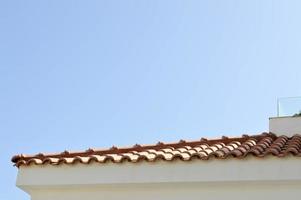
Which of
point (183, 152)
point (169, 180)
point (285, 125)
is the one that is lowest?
point (169, 180)

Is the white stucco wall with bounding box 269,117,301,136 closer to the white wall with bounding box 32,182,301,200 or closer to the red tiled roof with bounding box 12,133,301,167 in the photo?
the red tiled roof with bounding box 12,133,301,167

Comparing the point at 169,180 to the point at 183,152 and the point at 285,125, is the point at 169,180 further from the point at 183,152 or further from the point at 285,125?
the point at 285,125

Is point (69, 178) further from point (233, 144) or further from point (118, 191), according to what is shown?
point (233, 144)

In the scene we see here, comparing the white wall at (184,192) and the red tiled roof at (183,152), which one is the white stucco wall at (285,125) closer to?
the red tiled roof at (183,152)

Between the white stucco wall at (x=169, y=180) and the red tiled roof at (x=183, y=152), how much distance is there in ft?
0.28

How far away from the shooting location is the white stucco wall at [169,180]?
7.09 m

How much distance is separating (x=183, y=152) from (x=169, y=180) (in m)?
0.77

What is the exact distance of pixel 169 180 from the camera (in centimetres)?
743

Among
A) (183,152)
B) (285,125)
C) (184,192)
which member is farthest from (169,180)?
(285,125)

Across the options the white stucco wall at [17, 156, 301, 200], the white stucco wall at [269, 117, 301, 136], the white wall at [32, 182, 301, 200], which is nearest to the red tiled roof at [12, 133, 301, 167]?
the white stucco wall at [17, 156, 301, 200]

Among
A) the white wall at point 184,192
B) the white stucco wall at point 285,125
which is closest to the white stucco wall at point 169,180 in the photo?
the white wall at point 184,192

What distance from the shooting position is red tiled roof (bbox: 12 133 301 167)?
24.4ft

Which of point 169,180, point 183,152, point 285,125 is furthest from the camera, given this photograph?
point 285,125

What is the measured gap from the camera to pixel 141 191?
7.72 meters
